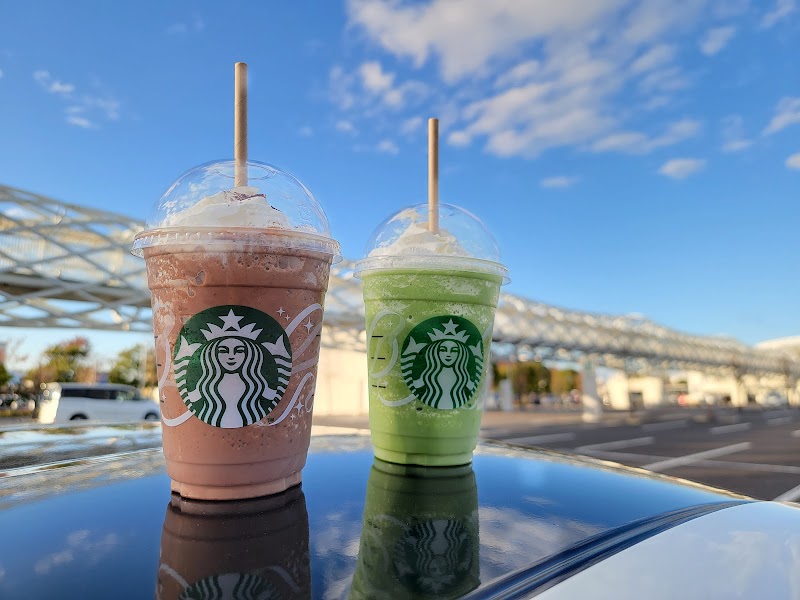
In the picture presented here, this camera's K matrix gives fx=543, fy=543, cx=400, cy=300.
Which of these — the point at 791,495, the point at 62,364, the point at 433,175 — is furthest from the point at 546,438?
the point at 62,364

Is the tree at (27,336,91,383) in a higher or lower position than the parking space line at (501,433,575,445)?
higher

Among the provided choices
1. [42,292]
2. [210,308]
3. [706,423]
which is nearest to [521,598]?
[210,308]

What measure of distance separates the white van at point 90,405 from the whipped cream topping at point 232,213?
15.5m

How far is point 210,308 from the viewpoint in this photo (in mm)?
850

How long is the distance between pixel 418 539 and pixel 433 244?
684 millimetres

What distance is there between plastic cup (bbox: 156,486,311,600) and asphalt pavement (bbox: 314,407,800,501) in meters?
5.50

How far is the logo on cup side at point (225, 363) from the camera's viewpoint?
84cm

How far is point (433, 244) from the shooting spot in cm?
123

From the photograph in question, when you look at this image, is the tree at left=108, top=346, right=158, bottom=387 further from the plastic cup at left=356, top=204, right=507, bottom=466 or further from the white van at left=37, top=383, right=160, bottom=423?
the plastic cup at left=356, top=204, right=507, bottom=466

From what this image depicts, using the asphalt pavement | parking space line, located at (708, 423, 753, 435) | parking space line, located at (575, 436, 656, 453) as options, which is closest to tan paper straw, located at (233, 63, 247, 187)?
the asphalt pavement

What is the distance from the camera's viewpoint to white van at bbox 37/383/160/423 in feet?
48.9

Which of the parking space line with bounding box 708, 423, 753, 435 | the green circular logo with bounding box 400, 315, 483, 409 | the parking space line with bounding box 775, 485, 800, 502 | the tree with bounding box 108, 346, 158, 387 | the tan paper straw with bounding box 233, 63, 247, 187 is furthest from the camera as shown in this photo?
the tree with bounding box 108, 346, 158, 387

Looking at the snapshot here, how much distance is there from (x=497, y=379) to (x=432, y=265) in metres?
44.3

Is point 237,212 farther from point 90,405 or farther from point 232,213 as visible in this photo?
point 90,405
